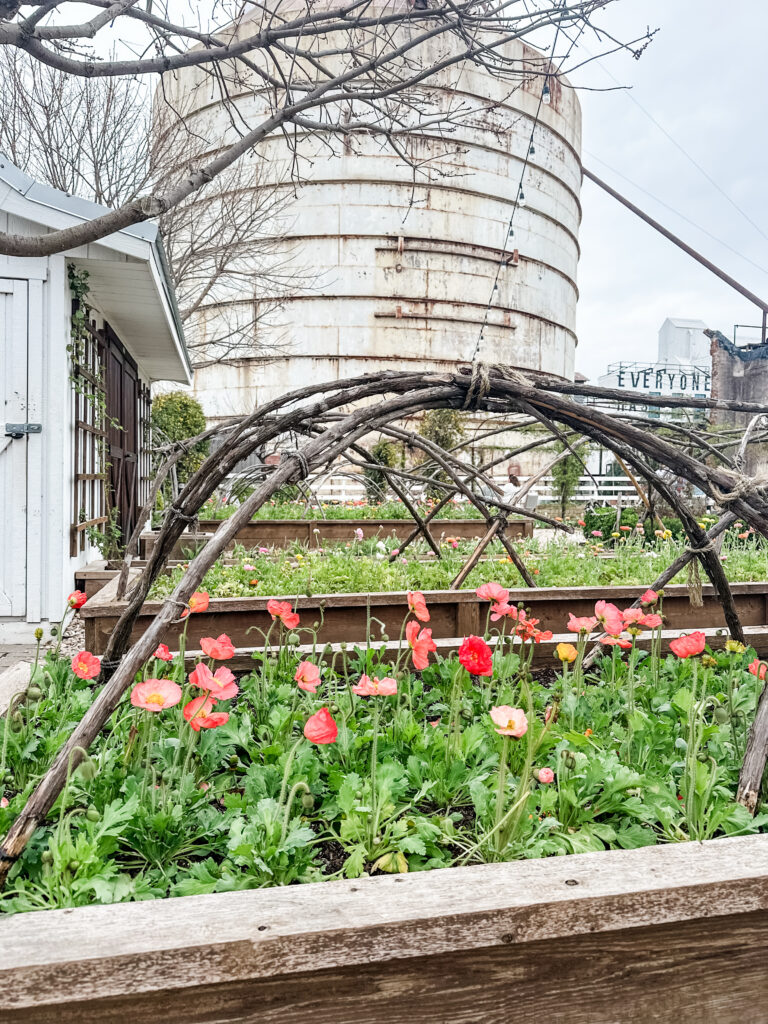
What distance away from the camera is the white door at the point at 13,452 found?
196 inches

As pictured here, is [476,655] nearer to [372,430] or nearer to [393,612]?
[372,430]

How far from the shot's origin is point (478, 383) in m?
1.61

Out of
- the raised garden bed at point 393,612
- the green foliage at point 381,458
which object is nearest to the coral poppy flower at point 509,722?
the raised garden bed at point 393,612

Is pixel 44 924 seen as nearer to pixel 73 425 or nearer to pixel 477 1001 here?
pixel 477 1001

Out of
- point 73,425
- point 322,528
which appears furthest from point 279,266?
point 73,425

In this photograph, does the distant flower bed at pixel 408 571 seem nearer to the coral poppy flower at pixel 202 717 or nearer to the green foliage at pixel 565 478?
the coral poppy flower at pixel 202 717

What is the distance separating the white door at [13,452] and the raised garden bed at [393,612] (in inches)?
71.3

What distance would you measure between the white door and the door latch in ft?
0.09

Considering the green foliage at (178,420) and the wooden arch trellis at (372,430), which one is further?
the green foliage at (178,420)

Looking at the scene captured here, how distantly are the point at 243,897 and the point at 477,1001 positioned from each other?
410 mm

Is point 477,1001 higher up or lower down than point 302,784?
lower down

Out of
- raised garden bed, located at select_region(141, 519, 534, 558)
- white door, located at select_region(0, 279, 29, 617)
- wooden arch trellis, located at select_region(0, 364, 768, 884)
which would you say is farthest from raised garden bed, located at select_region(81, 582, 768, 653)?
raised garden bed, located at select_region(141, 519, 534, 558)

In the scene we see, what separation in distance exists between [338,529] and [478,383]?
6548 millimetres

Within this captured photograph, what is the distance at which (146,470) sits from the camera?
12258 mm
